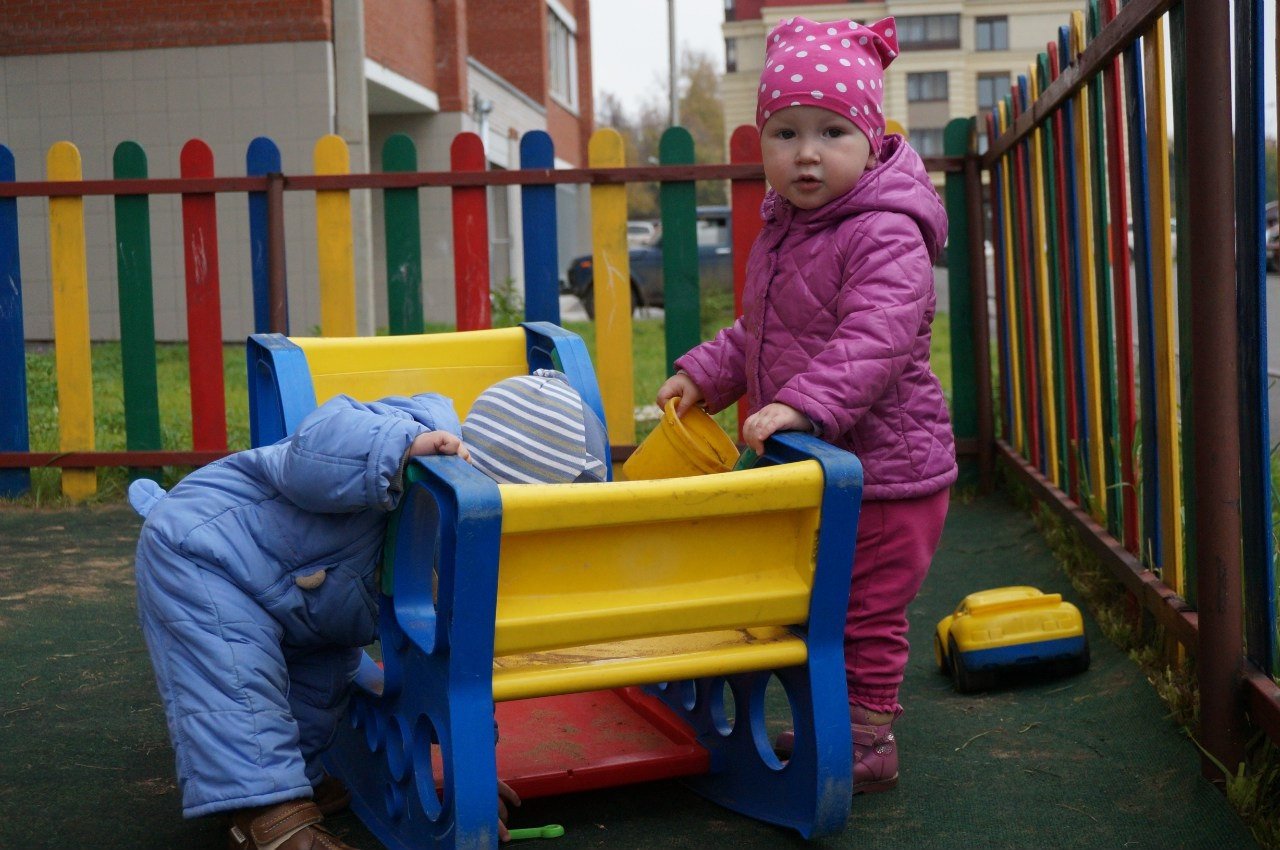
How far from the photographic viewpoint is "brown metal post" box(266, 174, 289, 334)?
515 centimetres

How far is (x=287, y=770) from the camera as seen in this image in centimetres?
212

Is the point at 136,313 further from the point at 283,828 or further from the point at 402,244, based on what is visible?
the point at 283,828

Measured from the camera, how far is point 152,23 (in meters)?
13.0

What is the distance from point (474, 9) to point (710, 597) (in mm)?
25974

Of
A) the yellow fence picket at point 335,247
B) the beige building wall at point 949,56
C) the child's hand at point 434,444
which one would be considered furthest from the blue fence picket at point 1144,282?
the beige building wall at point 949,56

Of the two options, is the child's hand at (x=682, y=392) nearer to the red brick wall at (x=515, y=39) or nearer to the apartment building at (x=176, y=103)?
the apartment building at (x=176, y=103)

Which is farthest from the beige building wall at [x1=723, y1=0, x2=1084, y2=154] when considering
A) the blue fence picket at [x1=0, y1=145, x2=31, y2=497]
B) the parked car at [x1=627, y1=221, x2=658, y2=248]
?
the blue fence picket at [x1=0, y1=145, x2=31, y2=497]

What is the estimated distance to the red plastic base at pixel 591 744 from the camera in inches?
94.6

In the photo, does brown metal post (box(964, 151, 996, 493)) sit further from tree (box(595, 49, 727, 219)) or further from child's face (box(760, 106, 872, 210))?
tree (box(595, 49, 727, 219))

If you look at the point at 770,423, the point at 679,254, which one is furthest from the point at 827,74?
the point at 679,254

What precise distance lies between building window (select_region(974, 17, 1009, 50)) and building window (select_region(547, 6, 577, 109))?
31568 millimetres

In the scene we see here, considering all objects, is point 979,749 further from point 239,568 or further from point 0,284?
point 0,284

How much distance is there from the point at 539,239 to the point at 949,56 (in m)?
55.9

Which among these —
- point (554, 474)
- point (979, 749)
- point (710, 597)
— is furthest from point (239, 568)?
point (979, 749)
